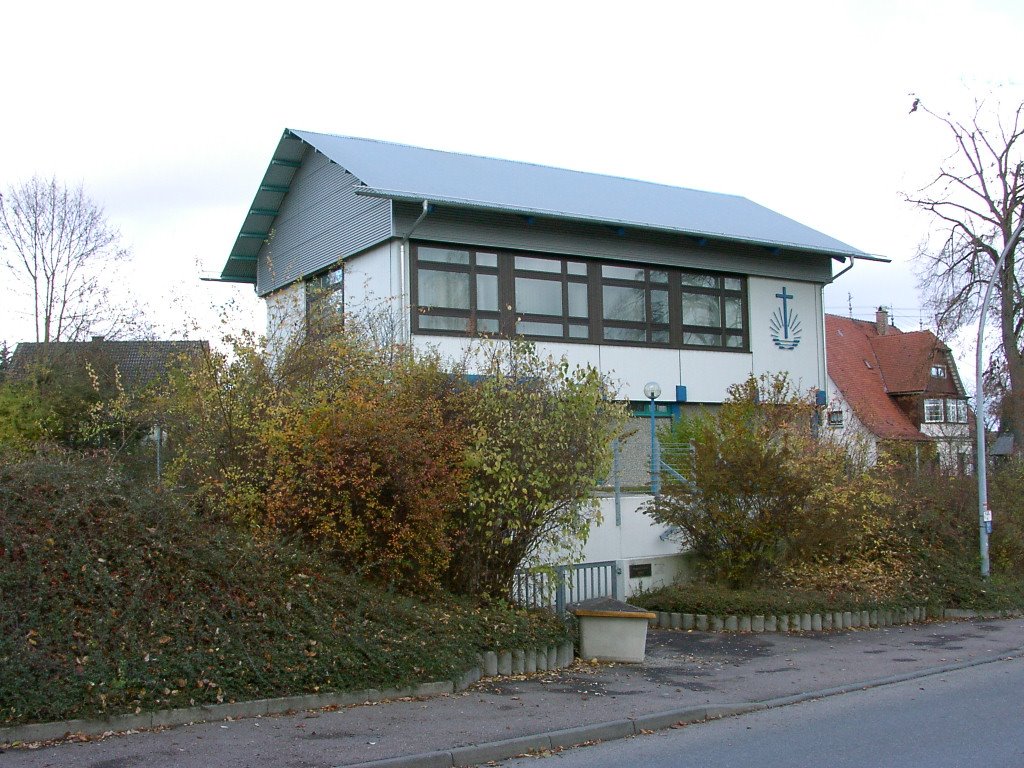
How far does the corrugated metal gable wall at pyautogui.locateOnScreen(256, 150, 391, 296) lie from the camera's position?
21.4 m

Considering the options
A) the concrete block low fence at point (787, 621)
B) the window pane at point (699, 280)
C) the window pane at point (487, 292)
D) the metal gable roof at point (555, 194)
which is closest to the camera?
the concrete block low fence at point (787, 621)

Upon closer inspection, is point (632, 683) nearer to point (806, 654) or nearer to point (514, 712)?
point (514, 712)

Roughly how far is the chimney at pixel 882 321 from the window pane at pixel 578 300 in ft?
108

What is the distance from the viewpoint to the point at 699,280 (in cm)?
2512

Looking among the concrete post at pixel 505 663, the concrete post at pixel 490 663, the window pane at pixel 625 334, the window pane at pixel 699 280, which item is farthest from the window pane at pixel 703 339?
the concrete post at pixel 490 663

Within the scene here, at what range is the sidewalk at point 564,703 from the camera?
7578mm

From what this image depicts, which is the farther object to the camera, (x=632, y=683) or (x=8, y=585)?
(x=632, y=683)

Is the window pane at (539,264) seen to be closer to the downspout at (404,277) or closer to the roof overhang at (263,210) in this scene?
the downspout at (404,277)

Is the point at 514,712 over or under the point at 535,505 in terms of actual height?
under

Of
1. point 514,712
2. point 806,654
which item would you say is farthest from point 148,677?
point 806,654

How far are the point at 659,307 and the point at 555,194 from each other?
3.57 m

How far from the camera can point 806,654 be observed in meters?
13.7

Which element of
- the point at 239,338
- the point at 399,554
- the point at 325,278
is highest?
the point at 325,278

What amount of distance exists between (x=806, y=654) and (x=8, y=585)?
9.68 meters
